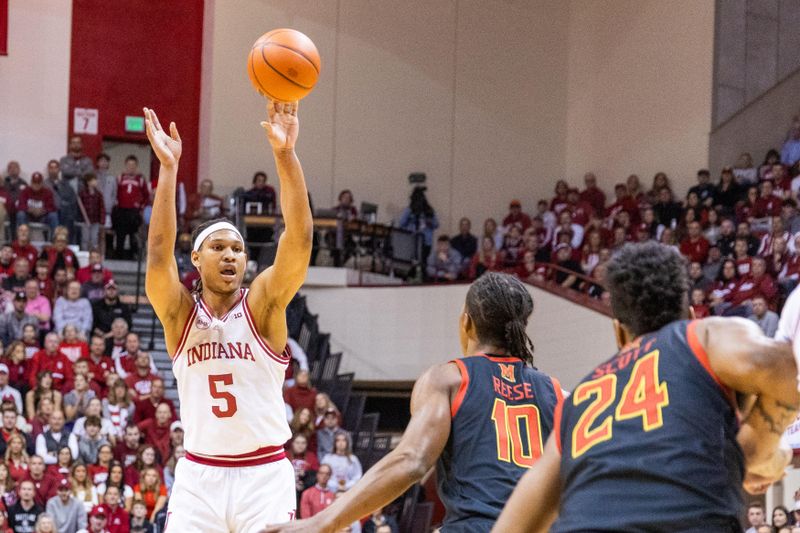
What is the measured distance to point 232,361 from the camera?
5.88m

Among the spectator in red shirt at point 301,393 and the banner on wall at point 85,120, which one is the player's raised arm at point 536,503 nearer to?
the spectator in red shirt at point 301,393

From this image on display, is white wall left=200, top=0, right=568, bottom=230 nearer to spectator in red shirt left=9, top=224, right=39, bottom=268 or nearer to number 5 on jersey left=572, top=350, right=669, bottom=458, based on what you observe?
spectator in red shirt left=9, top=224, right=39, bottom=268

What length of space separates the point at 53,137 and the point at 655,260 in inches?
792

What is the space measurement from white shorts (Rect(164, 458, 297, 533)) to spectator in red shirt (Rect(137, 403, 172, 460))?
9.03 m

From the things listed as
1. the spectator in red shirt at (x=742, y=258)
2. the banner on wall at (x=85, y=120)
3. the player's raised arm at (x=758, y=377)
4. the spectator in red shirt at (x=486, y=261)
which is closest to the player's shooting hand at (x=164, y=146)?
the player's raised arm at (x=758, y=377)

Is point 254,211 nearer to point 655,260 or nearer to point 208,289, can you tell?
point 208,289

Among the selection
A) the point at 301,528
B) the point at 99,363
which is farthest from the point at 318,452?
the point at 301,528

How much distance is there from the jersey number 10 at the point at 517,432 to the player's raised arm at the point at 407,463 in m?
0.20

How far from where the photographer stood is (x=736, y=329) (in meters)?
3.08

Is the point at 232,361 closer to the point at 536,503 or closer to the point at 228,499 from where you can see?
the point at 228,499

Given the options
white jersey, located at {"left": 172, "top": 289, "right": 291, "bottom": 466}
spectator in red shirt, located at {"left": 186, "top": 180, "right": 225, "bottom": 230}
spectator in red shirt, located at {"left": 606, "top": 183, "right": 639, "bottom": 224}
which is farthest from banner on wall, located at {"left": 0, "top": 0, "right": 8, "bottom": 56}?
white jersey, located at {"left": 172, "top": 289, "right": 291, "bottom": 466}

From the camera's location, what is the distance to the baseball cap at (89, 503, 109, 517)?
13227 mm

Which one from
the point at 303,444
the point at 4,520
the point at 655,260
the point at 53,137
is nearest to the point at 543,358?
the point at 303,444

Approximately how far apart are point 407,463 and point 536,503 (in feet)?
1.89
